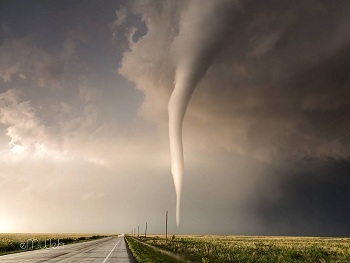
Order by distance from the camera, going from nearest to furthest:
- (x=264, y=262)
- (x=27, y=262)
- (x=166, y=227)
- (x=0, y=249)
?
(x=27, y=262), (x=264, y=262), (x=0, y=249), (x=166, y=227)

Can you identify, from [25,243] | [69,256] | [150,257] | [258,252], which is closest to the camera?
[150,257]

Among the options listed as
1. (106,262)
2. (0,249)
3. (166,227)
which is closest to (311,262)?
(106,262)

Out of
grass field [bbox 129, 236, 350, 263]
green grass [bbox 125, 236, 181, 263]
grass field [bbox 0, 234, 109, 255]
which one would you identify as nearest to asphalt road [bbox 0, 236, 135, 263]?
green grass [bbox 125, 236, 181, 263]

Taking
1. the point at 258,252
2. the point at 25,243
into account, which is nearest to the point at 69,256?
the point at 258,252

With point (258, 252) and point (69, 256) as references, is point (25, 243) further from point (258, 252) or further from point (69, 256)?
point (258, 252)

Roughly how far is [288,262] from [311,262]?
8.68 feet

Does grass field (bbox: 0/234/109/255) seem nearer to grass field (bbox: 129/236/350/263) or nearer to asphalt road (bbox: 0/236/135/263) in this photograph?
asphalt road (bbox: 0/236/135/263)

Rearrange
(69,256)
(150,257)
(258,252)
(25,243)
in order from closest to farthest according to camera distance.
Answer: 1. (150,257)
2. (69,256)
3. (258,252)
4. (25,243)

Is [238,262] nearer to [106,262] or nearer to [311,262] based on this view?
[311,262]

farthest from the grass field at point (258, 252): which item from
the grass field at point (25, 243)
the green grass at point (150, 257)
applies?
the grass field at point (25, 243)

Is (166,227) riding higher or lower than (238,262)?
higher

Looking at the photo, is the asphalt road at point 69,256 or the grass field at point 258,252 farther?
the grass field at point 258,252

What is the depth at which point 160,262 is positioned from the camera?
93.0ft

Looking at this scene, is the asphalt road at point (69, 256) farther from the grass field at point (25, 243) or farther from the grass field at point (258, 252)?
the grass field at point (25, 243)
